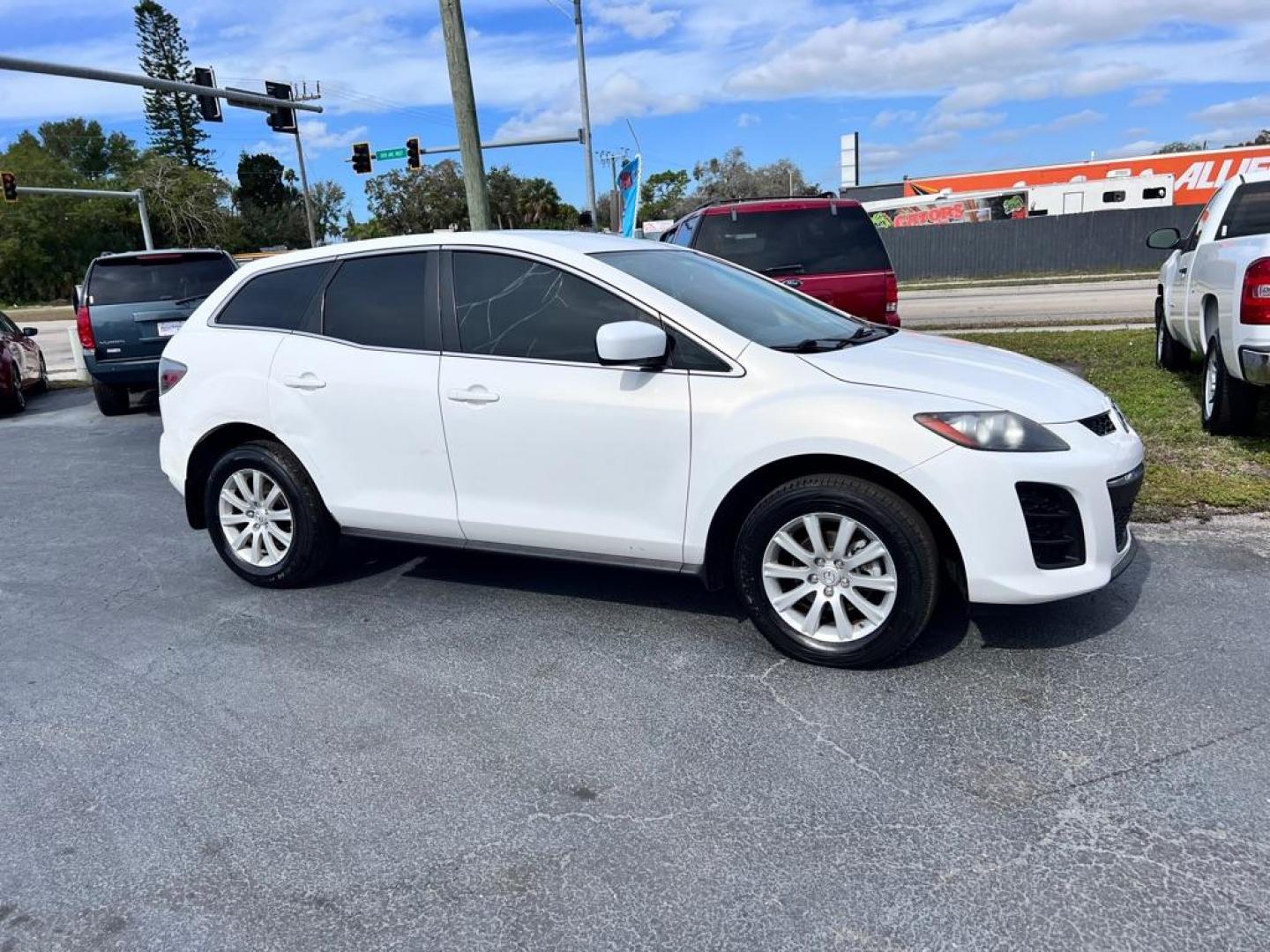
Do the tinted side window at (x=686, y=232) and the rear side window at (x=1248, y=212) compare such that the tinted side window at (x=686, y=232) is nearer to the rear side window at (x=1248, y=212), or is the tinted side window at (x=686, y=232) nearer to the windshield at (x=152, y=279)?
the rear side window at (x=1248, y=212)

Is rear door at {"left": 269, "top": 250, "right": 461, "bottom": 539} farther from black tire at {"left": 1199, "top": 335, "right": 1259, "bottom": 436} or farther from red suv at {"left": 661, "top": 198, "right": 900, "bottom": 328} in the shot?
black tire at {"left": 1199, "top": 335, "right": 1259, "bottom": 436}

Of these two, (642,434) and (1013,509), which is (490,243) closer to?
(642,434)

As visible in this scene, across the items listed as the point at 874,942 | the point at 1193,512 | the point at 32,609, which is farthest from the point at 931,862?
the point at 32,609

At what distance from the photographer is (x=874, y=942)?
2.37 metres

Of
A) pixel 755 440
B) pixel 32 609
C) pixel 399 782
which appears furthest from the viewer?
pixel 32 609

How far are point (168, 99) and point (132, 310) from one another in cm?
7364

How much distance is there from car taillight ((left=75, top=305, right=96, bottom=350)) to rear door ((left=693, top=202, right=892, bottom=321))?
728 cm

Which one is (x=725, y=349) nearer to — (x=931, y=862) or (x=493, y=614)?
(x=493, y=614)

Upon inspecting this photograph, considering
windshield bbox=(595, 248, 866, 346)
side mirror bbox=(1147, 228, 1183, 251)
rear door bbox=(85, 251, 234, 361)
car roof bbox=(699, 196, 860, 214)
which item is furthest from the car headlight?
rear door bbox=(85, 251, 234, 361)

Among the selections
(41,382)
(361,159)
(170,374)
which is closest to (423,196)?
(361,159)

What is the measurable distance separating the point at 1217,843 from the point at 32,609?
5300 mm

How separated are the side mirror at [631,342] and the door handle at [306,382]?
62.4 inches

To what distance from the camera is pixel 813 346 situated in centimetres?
407

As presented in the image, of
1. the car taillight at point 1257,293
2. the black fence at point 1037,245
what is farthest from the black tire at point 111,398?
the black fence at point 1037,245
